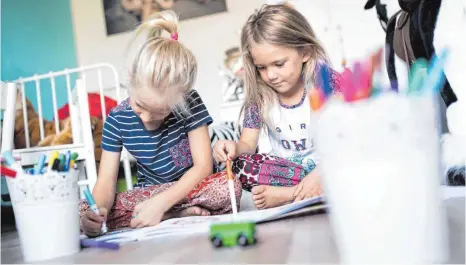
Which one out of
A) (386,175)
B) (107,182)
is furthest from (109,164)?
(386,175)

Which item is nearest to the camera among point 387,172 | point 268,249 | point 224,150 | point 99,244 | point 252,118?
point 387,172

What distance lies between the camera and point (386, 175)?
1.22 ft

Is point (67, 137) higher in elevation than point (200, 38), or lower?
lower

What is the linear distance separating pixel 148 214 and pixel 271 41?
18.6 inches

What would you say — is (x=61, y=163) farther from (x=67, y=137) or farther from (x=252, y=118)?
(x=67, y=137)

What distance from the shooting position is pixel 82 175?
1.67 metres

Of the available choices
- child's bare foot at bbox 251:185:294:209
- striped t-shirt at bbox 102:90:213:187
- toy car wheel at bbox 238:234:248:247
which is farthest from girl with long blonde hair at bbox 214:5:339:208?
toy car wheel at bbox 238:234:248:247

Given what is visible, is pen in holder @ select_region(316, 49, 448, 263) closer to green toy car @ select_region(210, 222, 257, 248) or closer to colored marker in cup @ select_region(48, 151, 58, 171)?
green toy car @ select_region(210, 222, 257, 248)

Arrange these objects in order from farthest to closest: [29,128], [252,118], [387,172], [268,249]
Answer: [29,128]
[252,118]
[268,249]
[387,172]

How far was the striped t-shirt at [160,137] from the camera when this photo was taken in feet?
3.25

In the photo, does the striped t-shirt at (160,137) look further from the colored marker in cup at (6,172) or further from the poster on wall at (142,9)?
the poster on wall at (142,9)

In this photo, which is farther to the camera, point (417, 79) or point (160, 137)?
point (160, 137)

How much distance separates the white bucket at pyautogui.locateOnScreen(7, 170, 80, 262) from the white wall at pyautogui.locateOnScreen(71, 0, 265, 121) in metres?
1.88

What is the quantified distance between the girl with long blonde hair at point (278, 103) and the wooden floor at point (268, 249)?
0.27 meters
